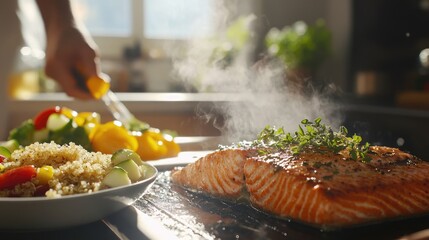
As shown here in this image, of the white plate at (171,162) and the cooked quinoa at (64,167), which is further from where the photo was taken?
the white plate at (171,162)

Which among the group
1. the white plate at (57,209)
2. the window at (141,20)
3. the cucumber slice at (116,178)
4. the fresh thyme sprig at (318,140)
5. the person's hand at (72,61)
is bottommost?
the white plate at (57,209)

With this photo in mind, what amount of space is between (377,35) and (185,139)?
100 inches

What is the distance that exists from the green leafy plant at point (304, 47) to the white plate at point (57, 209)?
386cm

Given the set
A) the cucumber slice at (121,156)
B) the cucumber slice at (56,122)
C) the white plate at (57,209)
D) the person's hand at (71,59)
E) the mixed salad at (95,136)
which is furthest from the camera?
the person's hand at (71,59)

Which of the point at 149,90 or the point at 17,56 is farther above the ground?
the point at 17,56

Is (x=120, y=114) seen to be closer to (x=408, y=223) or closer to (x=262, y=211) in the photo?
(x=262, y=211)

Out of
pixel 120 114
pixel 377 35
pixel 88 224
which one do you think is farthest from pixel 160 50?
pixel 88 224

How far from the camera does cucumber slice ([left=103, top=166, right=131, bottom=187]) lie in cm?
103

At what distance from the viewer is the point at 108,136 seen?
1914 mm

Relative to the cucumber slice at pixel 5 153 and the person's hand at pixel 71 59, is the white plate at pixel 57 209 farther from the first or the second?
the person's hand at pixel 71 59

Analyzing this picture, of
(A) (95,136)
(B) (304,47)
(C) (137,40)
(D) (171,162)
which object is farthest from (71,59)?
(C) (137,40)

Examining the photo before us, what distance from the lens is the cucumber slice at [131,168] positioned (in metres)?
1.12

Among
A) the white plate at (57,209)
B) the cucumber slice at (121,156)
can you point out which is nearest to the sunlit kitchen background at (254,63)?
the cucumber slice at (121,156)

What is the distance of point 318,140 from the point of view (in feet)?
4.29
